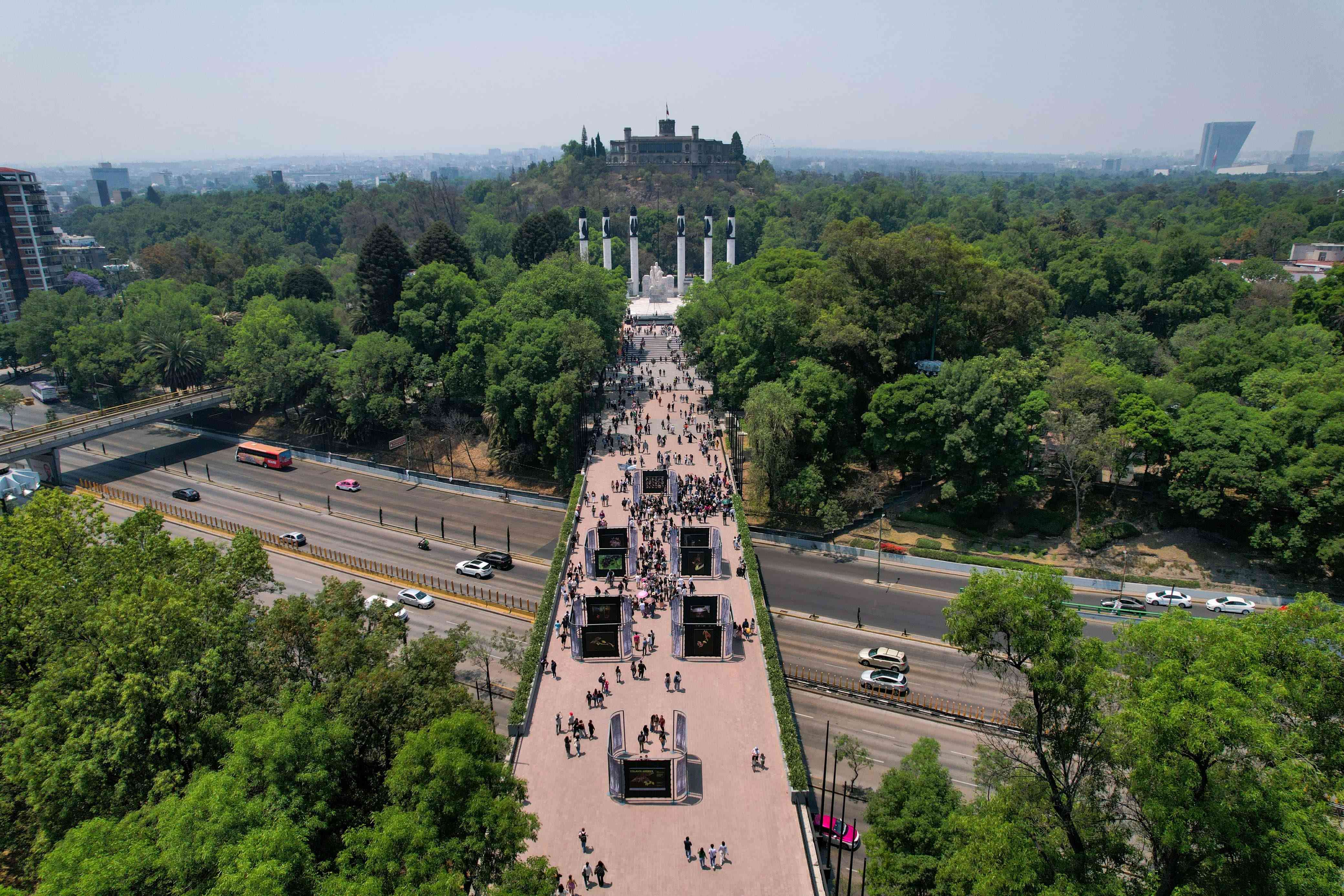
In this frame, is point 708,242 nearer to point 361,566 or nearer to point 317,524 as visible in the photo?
point 317,524

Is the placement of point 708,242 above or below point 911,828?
above

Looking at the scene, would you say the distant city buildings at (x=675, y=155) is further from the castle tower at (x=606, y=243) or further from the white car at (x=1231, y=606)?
the white car at (x=1231, y=606)

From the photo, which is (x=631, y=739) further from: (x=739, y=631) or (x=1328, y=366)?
(x=1328, y=366)

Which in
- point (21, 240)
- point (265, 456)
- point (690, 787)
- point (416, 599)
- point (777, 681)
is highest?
point (21, 240)

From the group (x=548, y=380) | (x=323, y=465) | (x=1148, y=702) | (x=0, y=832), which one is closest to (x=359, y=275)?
(x=323, y=465)

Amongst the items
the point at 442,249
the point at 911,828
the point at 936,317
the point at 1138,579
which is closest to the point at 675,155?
the point at 442,249
